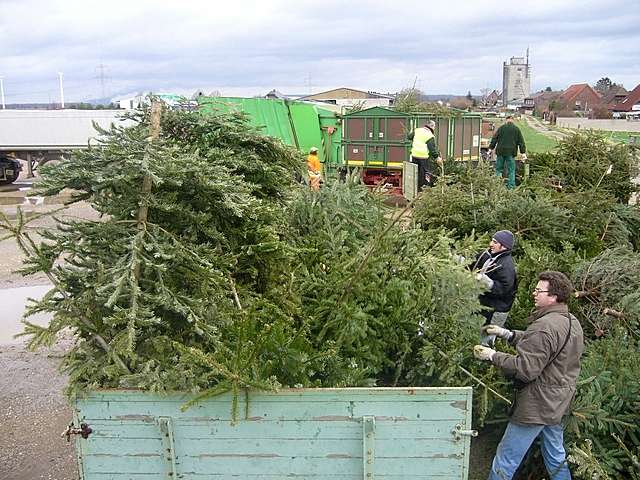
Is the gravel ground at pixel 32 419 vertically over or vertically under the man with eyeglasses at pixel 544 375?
under

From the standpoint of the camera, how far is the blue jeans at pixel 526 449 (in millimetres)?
3826

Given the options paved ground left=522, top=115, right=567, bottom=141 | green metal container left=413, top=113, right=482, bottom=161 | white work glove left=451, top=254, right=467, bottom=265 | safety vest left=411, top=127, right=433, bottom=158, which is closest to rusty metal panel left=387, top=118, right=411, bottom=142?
green metal container left=413, top=113, right=482, bottom=161

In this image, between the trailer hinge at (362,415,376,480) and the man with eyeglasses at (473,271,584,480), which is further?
the man with eyeglasses at (473,271,584,480)

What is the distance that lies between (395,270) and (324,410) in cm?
127

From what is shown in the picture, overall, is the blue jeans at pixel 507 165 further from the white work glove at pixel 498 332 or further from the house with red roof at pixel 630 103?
the house with red roof at pixel 630 103

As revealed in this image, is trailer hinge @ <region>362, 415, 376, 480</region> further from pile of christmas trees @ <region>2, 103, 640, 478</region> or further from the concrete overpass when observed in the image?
the concrete overpass

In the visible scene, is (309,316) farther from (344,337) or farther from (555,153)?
(555,153)

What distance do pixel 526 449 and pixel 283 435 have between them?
1.77m

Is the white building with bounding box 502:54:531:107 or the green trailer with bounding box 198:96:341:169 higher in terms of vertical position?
the white building with bounding box 502:54:531:107

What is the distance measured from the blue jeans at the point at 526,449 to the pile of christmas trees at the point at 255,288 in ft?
0.54

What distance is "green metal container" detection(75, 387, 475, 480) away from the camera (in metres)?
3.00

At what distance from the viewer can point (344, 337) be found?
3.53m

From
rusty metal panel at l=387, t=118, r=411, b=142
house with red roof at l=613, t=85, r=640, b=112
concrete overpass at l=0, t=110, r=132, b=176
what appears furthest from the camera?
house with red roof at l=613, t=85, r=640, b=112

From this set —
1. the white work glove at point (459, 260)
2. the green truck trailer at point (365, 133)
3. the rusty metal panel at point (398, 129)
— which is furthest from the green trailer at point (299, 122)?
the white work glove at point (459, 260)
